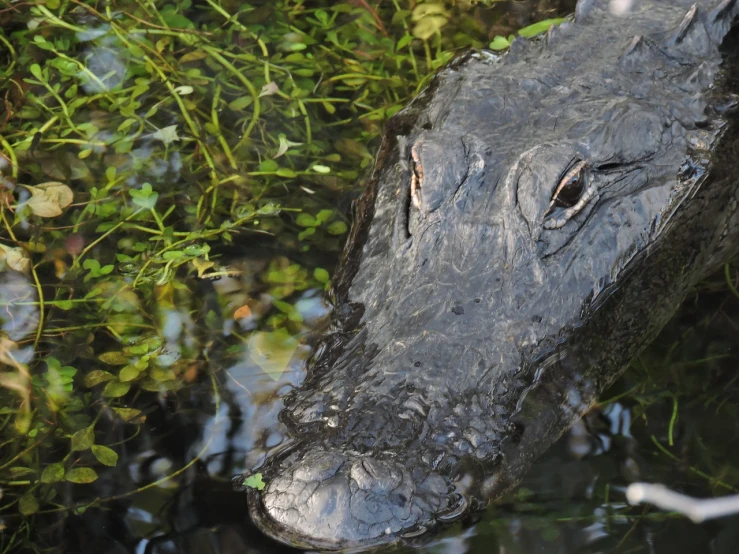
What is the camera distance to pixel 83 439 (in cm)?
325

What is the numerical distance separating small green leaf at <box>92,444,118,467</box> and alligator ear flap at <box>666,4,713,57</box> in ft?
10.3

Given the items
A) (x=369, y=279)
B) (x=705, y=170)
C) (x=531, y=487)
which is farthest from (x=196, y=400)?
(x=705, y=170)

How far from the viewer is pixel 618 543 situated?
3.05 meters

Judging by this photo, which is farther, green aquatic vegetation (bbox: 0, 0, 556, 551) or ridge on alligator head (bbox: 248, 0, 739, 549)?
green aquatic vegetation (bbox: 0, 0, 556, 551)

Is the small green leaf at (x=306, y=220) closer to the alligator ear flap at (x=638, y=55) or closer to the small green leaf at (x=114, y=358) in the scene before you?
the small green leaf at (x=114, y=358)

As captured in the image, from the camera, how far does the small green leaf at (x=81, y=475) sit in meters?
3.10

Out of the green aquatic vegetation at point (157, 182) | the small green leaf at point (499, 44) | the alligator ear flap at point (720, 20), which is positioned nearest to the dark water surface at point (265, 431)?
the green aquatic vegetation at point (157, 182)

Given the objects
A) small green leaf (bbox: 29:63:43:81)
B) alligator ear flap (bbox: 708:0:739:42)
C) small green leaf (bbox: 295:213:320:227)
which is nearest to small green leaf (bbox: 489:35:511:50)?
alligator ear flap (bbox: 708:0:739:42)

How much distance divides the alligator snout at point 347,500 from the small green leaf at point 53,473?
94 centimetres

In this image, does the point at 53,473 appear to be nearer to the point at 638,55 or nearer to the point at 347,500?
the point at 347,500

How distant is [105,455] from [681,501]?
2.10 metres

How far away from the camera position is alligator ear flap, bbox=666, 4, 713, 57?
416 centimetres

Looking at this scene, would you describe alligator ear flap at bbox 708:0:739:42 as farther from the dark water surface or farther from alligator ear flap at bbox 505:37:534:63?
the dark water surface

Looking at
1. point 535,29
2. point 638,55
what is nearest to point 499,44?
point 535,29
